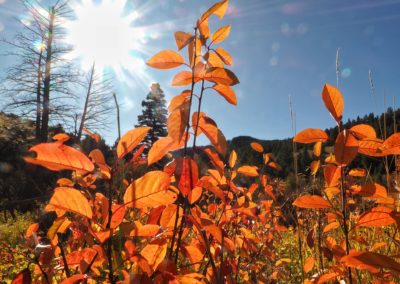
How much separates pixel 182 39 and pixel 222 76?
12 centimetres

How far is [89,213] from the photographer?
537 mm

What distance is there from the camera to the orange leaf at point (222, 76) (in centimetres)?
59

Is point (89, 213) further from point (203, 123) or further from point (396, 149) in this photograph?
point (396, 149)

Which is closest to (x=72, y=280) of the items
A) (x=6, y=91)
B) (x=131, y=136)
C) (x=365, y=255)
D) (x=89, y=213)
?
(x=89, y=213)

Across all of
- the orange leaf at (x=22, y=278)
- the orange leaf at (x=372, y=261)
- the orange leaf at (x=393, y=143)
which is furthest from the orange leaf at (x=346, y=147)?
the orange leaf at (x=22, y=278)

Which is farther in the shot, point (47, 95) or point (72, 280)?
point (47, 95)

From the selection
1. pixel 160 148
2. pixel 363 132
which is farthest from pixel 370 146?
pixel 160 148

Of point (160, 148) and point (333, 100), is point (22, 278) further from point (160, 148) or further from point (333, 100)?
point (333, 100)

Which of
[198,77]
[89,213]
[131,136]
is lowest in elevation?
[89,213]

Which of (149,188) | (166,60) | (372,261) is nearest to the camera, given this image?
(372,261)

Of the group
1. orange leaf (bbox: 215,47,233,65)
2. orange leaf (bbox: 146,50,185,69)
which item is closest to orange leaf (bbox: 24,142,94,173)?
orange leaf (bbox: 146,50,185,69)

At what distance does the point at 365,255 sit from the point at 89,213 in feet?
1.48

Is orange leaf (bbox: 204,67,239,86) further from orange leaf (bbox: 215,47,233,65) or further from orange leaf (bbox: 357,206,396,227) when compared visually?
orange leaf (bbox: 357,206,396,227)

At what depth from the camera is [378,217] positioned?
2.09ft
